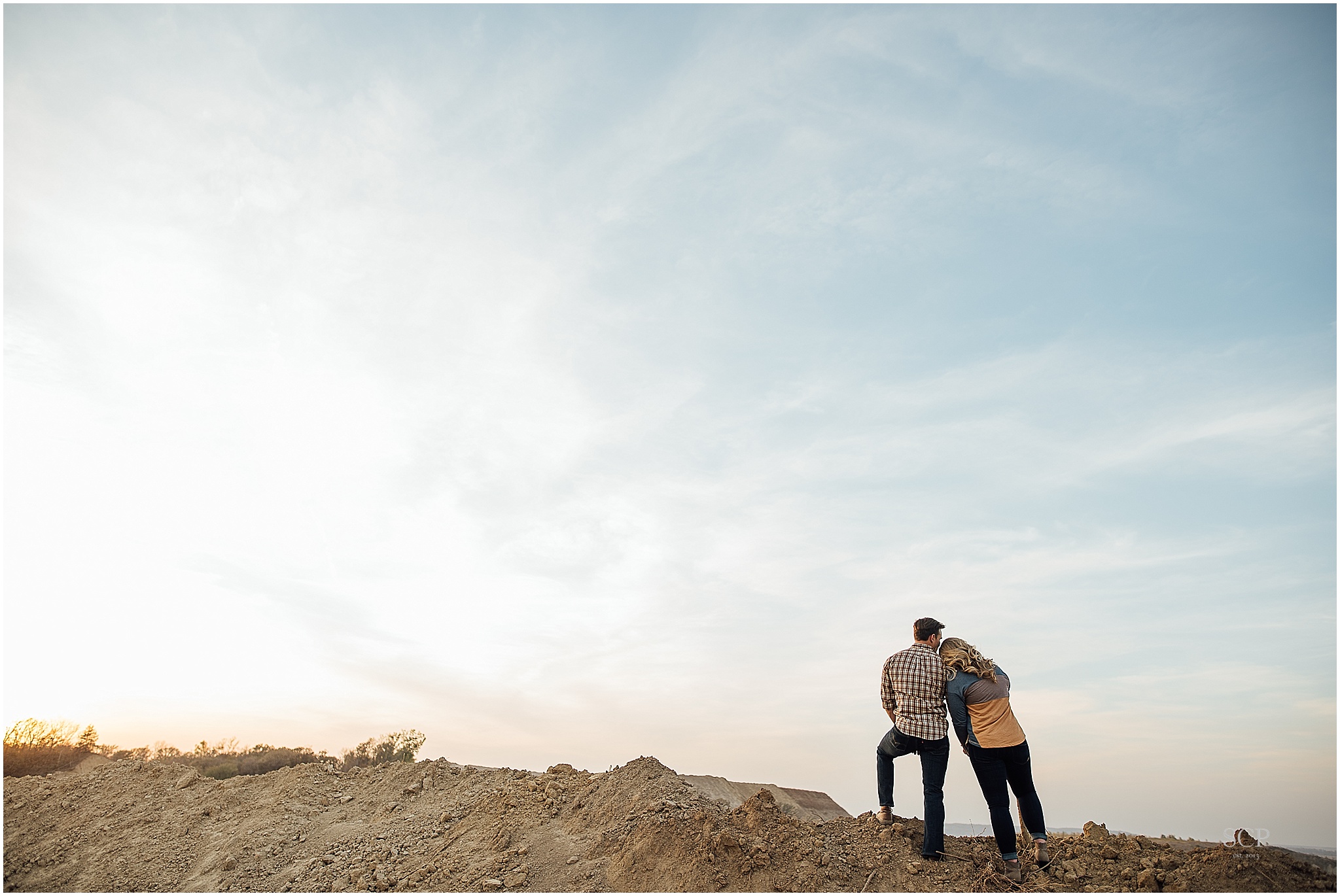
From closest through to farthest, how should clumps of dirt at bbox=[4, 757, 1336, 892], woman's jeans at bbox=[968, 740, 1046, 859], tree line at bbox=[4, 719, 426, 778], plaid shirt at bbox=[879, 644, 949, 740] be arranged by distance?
woman's jeans at bbox=[968, 740, 1046, 859]
clumps of dirt at bbox=[4, 757, 1336, 892]
plaid shirt at bbox=[879, 644, 949, 740]
tree line at bbox=[4, 719, 426, 778]

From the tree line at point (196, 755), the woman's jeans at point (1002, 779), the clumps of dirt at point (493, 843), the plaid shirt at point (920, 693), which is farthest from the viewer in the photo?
the tree line at point (196, 755)

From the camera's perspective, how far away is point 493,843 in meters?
8.90

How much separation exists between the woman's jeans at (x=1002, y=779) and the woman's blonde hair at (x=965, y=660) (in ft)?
2.20

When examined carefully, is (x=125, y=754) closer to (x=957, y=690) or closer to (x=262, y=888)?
(x=262, y=888)

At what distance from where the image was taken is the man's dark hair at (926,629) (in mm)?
7488

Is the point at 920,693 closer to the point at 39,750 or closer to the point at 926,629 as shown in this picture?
the point at 926,629

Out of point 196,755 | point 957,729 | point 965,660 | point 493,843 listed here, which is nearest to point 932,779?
point 957,729

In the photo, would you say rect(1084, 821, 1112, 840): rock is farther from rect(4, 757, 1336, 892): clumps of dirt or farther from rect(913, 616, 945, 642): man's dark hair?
rect(913, 616, 945, 642): man's dark hair

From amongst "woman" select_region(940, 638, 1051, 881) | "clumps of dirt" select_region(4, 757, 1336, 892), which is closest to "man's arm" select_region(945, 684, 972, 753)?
"woman" select_region(940, 638, 1051, 881)

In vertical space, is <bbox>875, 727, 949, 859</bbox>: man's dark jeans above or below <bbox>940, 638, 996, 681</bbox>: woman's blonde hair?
below

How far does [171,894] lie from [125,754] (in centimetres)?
982

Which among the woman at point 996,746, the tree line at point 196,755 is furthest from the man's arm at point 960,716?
the tree line at point 196,755

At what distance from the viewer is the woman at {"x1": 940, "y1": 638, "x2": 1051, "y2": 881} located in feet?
21.9

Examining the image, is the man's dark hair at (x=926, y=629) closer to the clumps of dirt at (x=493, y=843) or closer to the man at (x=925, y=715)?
the man at (x=925, y=715)
